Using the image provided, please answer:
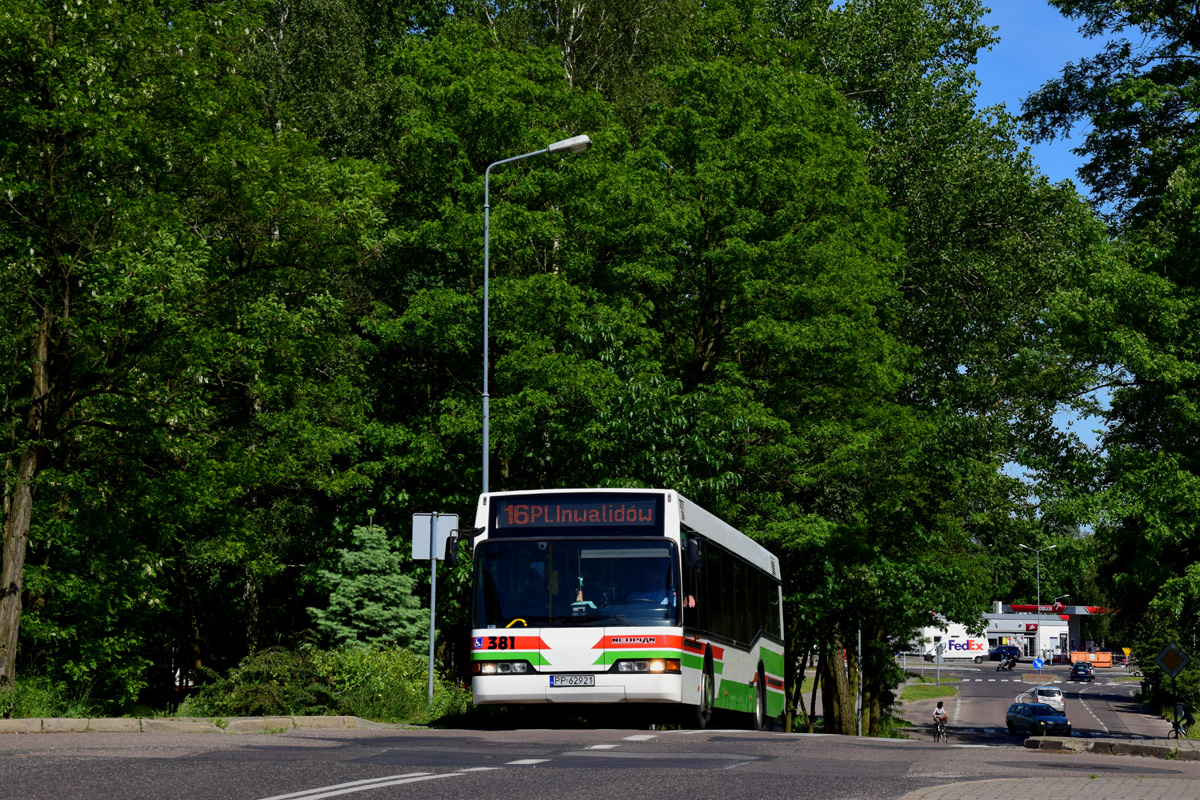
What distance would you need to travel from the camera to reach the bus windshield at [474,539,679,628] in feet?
54.6

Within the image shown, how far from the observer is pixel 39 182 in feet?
71.6

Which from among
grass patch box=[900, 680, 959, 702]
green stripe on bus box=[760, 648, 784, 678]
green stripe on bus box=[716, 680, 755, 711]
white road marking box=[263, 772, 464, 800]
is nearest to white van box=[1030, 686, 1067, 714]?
grass patch box=[900, 680, 959, 702]

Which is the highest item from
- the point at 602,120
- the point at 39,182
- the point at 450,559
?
the point at 602,120

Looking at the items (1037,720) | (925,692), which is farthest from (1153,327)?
(925,692)

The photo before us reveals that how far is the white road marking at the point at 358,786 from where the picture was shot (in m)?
7.87

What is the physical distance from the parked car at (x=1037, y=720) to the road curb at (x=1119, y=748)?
34734 mm

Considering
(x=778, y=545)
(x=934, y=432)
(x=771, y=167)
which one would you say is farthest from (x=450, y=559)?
(x=934, y=432)

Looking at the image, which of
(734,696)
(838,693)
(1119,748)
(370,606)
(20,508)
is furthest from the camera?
(838,693)

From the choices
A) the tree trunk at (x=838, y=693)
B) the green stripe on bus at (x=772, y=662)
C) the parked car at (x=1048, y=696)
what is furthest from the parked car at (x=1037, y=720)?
the green stripe on bus at (x=772, y=662)

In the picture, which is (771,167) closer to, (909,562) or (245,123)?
(909,562)

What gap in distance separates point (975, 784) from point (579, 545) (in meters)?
7.62

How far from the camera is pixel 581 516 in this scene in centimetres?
1703

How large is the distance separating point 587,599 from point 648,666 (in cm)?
111

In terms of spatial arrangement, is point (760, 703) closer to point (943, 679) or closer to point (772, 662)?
point (772, 662)
